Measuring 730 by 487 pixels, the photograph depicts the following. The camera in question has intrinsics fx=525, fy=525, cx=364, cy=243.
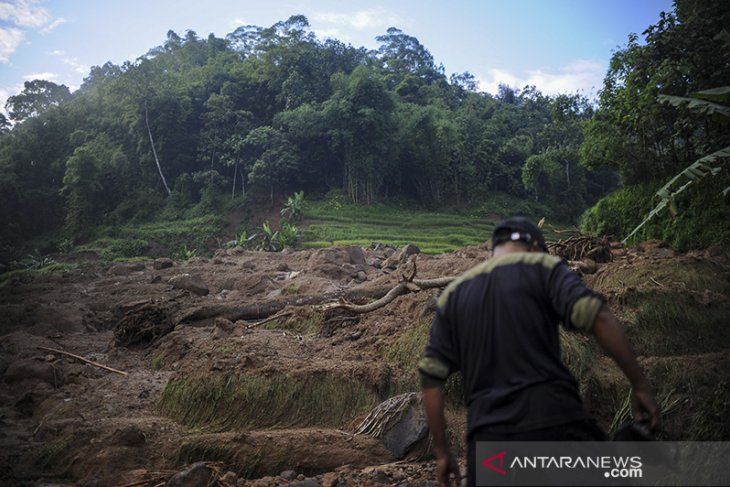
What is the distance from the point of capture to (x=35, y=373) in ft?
22.6

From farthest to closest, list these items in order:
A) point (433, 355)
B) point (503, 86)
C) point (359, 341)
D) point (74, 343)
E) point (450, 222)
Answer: point (503, 86), point (450, 222), point (74, 343), point (359, 341), point (433, 355)

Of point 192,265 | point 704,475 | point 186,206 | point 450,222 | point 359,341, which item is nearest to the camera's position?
point 704,475

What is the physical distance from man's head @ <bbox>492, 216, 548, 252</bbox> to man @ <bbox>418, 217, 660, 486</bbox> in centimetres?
7

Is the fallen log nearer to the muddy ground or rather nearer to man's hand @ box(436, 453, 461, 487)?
the muddy ground

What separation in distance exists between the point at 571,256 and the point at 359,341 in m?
4.55

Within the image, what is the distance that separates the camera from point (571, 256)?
30.4 feet

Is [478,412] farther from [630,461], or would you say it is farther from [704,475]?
[704,475]

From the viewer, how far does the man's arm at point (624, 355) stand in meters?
2.04

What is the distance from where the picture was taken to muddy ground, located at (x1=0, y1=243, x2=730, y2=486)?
14.6ft

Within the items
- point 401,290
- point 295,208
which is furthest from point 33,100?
point 401,290

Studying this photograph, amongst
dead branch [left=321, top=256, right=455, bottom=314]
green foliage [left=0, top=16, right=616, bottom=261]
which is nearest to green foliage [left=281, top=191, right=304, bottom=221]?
green foliage [left=0, top=16, right=616, bottom=261]

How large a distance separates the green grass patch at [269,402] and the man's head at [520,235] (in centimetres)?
358

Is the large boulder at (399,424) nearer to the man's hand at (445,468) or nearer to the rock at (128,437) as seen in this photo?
the rock at (128,437)

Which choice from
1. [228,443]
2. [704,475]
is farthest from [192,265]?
[704,475]
